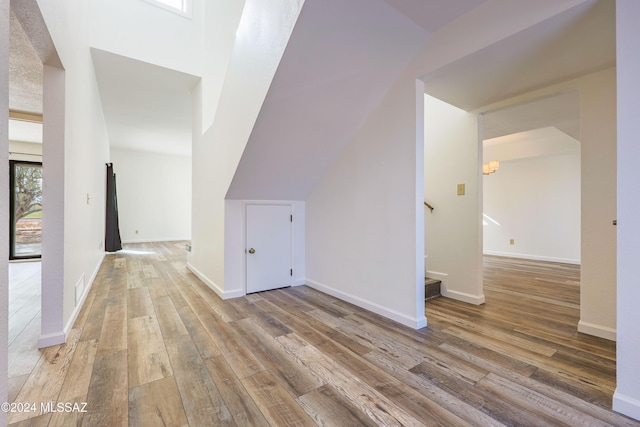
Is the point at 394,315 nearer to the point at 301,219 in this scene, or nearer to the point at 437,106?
the point at 301,219

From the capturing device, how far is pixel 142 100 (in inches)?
179

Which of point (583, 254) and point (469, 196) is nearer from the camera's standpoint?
point (583, 254)

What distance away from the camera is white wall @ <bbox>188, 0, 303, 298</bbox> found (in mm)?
1863

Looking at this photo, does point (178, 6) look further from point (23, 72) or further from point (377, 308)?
point (377, 308)

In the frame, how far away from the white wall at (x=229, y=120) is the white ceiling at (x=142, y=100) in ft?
1.57

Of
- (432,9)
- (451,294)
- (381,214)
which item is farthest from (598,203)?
(432,9)

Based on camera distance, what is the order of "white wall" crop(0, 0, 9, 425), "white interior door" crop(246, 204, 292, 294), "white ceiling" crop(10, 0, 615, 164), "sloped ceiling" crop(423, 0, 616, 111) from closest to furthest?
"white wall" crop(0, 0, 9, 425) < "sloped ceiling" crop(423, 0, 616, 111) < "white ceiling" crop(10, 0, 615, 164) < "white interior door" crop(246, 204, 292, 294)

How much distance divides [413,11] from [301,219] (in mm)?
2328

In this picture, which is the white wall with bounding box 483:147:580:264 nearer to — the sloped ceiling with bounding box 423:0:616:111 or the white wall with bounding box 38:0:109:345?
the sloped ceiling with bounding box 423:0:616:111

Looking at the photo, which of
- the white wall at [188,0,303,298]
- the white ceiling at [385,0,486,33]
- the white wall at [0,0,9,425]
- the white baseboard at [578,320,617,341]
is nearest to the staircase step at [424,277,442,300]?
the white baseboard at [578,320,617,341]

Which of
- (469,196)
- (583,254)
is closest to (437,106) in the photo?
(469,196)

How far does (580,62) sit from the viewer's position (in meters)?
1.86

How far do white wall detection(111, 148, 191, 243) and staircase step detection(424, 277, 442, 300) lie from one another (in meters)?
7.79

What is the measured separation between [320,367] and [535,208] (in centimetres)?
592
